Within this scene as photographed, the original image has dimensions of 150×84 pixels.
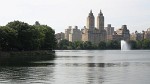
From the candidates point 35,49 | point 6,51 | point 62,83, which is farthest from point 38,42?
point 62,83

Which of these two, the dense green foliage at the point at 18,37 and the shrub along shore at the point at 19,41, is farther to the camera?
the dense green foliage at the point at 18,37

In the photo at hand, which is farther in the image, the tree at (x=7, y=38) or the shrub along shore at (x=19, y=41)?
the shrub along shore at (x=19, y=41)

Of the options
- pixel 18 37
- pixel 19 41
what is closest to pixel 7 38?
pixel 19 41

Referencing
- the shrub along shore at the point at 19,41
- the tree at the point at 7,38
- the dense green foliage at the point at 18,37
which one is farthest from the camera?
the dense green foliage at the point at 18,37

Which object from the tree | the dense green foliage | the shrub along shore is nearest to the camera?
the tree

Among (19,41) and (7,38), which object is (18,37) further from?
(7,38)

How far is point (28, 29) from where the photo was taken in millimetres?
141250

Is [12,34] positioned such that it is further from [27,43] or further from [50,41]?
[50,41]

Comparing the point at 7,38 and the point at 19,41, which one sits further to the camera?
the point at 19,41

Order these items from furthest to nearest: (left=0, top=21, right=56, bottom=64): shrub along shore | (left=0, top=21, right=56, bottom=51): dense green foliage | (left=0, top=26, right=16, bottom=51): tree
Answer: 1. (left=0, top=21, right=56, bottom=51): dense green foliage
2. (left=0, top=21, right=56, bottom=64): shrub along shore
3. (left=0, top=26, right=16, bottom=51): tree

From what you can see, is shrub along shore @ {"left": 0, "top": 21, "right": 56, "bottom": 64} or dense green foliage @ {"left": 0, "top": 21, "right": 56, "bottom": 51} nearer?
shrub along shore @ {"left": 0, "top": 21, "right": 56, "bottom": 64}

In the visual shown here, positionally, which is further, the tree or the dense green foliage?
the dense green foliage

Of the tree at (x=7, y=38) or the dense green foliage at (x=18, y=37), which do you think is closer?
the tree at (x=7, y=38)

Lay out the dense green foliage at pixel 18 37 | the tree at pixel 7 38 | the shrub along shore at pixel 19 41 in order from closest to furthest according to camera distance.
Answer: the tree at pixel 7 38
the shrub along shore at pixel 19 41
the dense green foliage at pixel 18 37
